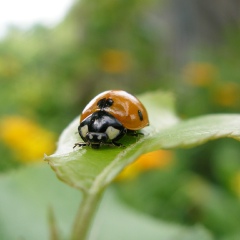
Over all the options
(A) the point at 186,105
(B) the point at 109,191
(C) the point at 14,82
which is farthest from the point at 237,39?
(B) the point at 109,191

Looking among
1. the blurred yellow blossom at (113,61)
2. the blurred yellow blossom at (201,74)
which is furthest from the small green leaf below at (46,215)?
the blurred yellow blossom at (113,61)

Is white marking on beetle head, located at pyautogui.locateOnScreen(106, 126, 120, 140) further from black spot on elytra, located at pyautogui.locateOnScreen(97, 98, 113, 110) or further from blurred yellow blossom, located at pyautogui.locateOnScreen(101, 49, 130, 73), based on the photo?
blurred yellow blossom, located at pyautogui.locateOnScreen(101, 49, 130, 73)

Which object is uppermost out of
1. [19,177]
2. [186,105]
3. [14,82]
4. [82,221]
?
[186,105]

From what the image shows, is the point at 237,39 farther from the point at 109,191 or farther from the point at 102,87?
the point at 109,191

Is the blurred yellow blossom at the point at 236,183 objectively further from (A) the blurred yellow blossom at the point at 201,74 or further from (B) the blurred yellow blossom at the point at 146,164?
(A) the blurred yellow blossom at the point at 201,74

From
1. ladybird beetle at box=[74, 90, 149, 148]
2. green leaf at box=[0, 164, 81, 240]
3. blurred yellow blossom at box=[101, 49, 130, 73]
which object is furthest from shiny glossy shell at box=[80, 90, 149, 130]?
blurred yellow blossom at box=[101, 49, 130, 73]
